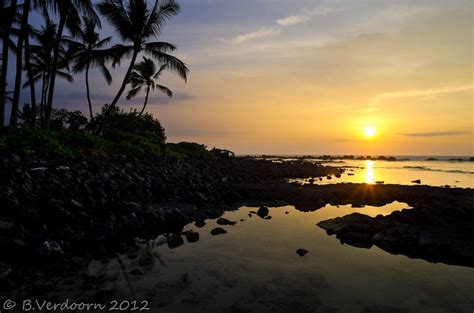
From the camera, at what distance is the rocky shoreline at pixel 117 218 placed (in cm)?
561

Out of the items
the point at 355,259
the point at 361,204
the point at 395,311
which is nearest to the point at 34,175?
the point at 355,259

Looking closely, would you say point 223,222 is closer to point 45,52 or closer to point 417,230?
point 417,230

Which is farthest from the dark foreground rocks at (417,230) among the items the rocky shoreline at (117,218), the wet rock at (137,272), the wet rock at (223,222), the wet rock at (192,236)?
the wet rock at (137,272)

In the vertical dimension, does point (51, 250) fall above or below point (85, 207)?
below

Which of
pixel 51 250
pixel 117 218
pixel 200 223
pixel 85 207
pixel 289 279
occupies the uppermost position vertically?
pixel 85 207

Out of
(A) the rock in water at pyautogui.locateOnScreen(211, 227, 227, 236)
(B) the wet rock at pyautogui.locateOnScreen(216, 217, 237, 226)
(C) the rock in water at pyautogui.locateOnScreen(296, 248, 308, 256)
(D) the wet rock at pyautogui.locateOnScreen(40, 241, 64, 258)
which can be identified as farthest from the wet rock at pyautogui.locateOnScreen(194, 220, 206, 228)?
(D) the wet rock at pyautogui.locateOnScreen(40, 241, 64, 258)

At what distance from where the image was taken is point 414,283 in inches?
196

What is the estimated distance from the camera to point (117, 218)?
24.6 ft

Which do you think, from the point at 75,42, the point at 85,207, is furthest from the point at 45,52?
the point at 85,207

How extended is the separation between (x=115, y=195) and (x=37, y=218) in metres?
3.07

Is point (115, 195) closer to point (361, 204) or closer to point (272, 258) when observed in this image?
point (272, 258)

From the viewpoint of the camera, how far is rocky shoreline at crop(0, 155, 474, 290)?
18.4 ft

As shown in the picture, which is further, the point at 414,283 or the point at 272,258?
the point at 272,258

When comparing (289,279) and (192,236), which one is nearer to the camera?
(289,279)
